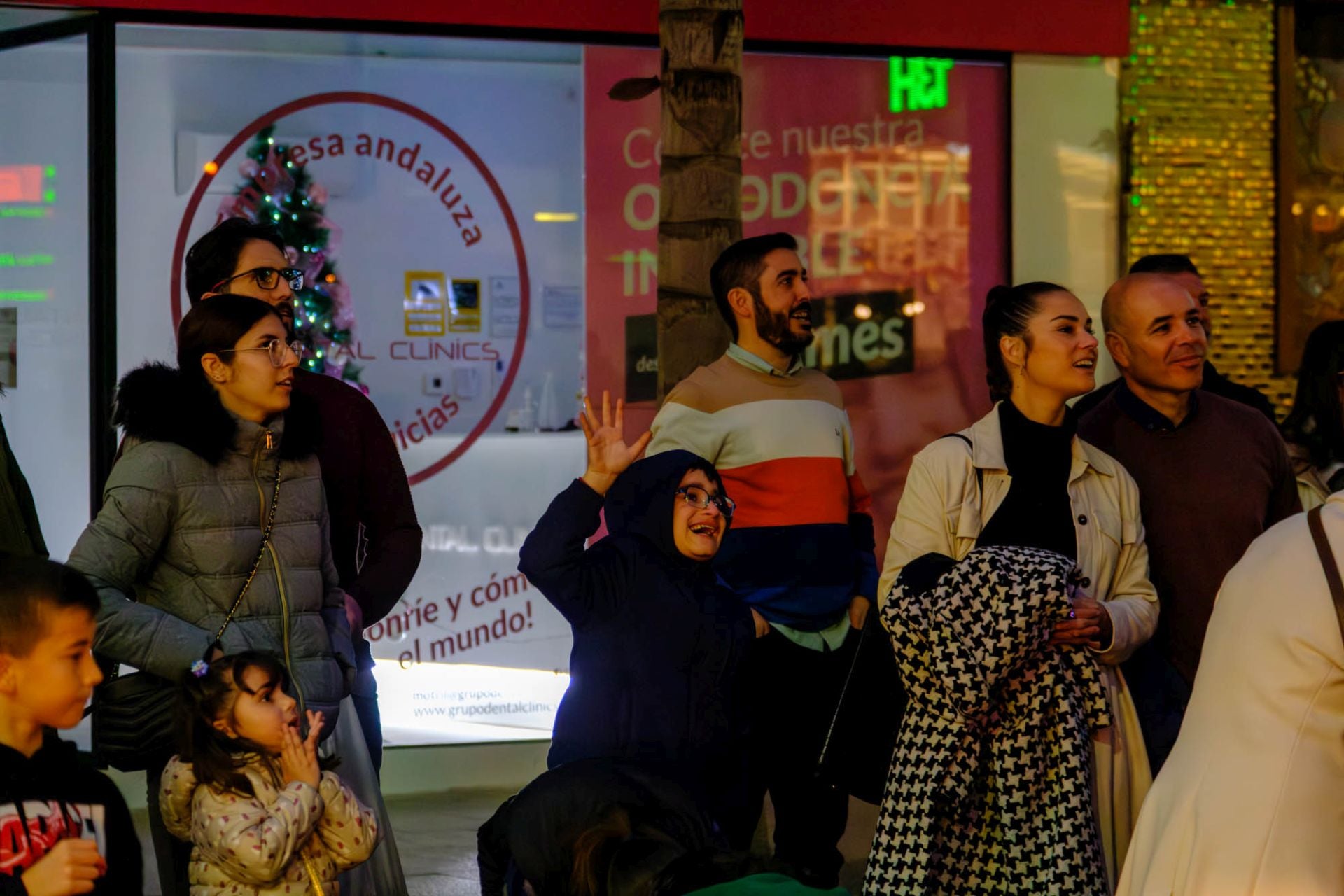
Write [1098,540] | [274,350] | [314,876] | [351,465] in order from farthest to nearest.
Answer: [351,465] < [1098,540] < [274,350] < [314,876]

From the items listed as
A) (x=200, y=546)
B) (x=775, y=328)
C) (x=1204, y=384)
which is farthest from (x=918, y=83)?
(x=200, y=546)

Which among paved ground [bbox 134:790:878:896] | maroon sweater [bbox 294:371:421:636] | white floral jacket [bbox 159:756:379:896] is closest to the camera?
white floral jacket [bbox 159:756:379:896]

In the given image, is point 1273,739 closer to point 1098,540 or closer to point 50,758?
point 1098,540

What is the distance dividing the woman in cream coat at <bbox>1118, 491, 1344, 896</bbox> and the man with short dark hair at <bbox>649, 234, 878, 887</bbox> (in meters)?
2.33

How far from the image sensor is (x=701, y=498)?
477 cm

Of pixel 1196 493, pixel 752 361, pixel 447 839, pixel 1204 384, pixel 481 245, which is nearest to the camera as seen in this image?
pixel 1196 493

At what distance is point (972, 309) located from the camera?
8.23 m

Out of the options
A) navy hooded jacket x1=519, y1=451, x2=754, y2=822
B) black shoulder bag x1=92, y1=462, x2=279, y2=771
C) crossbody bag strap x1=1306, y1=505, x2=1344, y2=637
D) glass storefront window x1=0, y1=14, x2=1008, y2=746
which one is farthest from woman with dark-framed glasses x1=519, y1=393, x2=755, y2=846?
glass storefront window x1=0, y1=14, x2=1008, y2=746

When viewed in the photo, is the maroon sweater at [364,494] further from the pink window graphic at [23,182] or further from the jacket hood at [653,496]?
the pink window graphic at [23,182]

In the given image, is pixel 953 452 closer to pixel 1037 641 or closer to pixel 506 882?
pixel 1037 641

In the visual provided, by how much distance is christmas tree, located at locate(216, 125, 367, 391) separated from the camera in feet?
24.8

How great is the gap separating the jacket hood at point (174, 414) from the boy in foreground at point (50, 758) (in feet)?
3.05

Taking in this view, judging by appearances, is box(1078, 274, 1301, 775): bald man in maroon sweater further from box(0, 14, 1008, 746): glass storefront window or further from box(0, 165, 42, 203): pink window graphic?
box(0, 165, 42, 203): pink window graphic

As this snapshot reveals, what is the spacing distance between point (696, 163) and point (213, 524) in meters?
2.14
